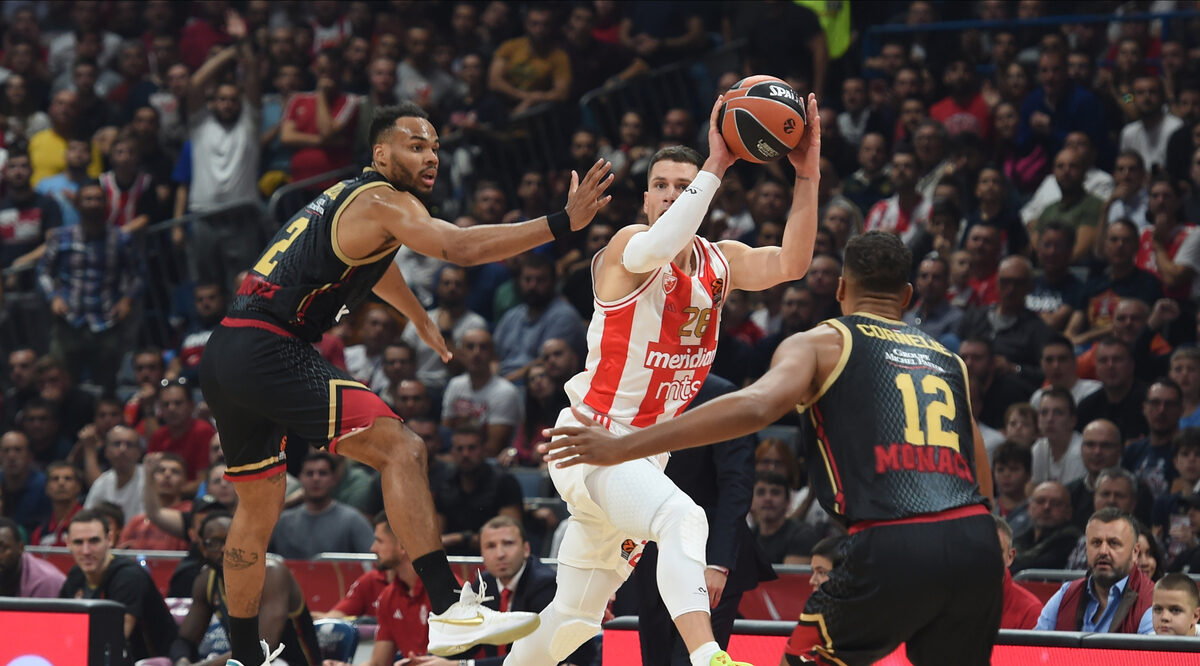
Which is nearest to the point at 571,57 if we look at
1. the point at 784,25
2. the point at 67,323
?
the point at 784,25

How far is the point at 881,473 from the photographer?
202 inches

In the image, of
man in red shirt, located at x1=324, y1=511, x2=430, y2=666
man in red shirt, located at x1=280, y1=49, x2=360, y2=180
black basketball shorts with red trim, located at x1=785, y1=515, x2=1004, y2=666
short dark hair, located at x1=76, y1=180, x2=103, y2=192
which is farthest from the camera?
man in red shirt, located at x1=280, y1=49, x2=360, y2=180

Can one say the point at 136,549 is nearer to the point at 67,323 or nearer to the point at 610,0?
the point at 67,323

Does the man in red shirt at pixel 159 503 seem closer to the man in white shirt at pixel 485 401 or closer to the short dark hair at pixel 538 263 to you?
the man in white shirt at pixel 485 401

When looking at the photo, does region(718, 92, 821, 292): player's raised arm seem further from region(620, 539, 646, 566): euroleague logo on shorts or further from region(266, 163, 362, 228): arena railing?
region(266, 163, 362, 228): arena railing

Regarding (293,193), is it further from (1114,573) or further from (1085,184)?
(1114,573)

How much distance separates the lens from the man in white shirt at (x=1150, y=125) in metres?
12.9

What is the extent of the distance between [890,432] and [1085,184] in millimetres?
8473

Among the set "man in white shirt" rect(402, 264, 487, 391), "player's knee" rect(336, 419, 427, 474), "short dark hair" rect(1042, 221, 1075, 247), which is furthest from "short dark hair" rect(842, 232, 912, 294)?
"man in white shirt" rect(402, 264, 487, 391)

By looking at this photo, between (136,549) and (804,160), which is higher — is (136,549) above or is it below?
below

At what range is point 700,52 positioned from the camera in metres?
16.2

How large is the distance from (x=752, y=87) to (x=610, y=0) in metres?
10.4

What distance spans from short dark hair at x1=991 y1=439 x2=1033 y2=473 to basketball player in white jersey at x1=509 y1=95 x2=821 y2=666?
420 cm

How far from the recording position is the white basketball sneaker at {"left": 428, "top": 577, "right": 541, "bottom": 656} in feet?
20.4
